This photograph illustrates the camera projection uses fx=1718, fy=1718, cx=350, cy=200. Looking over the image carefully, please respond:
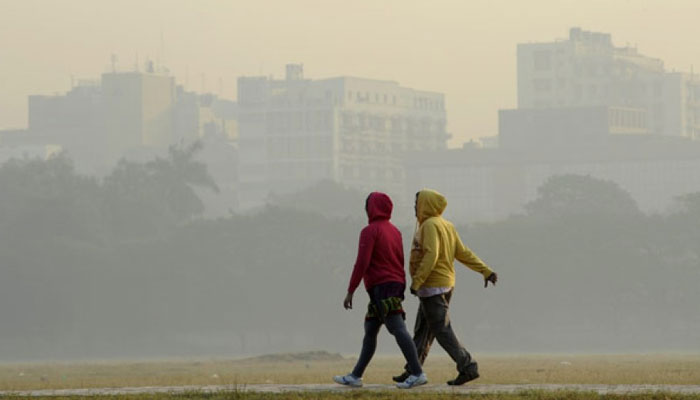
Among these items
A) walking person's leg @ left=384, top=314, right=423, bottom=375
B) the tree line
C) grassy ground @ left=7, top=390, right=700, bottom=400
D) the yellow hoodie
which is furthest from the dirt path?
the tree line

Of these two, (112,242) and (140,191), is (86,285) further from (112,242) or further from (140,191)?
(140,191)

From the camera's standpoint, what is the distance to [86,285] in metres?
120

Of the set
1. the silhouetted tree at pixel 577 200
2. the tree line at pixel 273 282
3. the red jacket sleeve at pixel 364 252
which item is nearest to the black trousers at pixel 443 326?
the red jacket sleeve at pixel 364 252

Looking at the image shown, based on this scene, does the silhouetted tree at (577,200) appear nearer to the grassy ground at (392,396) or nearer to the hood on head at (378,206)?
the hood on head at (378,206)

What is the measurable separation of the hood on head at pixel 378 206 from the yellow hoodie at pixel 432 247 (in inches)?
Answer: 14.0

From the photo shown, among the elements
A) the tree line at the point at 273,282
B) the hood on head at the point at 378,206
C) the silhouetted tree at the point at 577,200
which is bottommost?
the tree line at the point at 273,282

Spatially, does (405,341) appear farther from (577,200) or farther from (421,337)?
(577,200)

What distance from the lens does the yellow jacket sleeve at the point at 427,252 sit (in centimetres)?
1909

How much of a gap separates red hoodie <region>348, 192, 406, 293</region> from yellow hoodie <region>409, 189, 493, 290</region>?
23cm

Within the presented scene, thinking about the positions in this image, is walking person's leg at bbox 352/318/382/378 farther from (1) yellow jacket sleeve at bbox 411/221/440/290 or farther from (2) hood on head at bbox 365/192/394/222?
(2) hood on head at bbox 365/192/394/222

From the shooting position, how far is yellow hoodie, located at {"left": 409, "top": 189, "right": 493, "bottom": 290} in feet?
62.7

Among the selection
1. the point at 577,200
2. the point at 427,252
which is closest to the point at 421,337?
the point at 427,252

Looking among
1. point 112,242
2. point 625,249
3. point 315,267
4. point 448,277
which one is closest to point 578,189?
point 625,249

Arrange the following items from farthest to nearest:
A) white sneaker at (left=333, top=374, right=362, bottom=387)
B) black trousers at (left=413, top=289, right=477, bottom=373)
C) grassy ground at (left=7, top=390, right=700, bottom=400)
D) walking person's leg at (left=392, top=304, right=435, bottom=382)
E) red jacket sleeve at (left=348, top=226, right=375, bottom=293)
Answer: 1. walking person's leg at (left=392, top=304, right=435, bottom=382)
2. white sneaker at (left=333, top=374, right=362, bottom=387)
3. black trousers at (left=413, top=289, right=477, bottom=373)
4. red jacket sleeve at (left=348, top=226, right=375, bottom=293)
5. grassy ground at (left=7, top=390, right=700, bottom=400)
